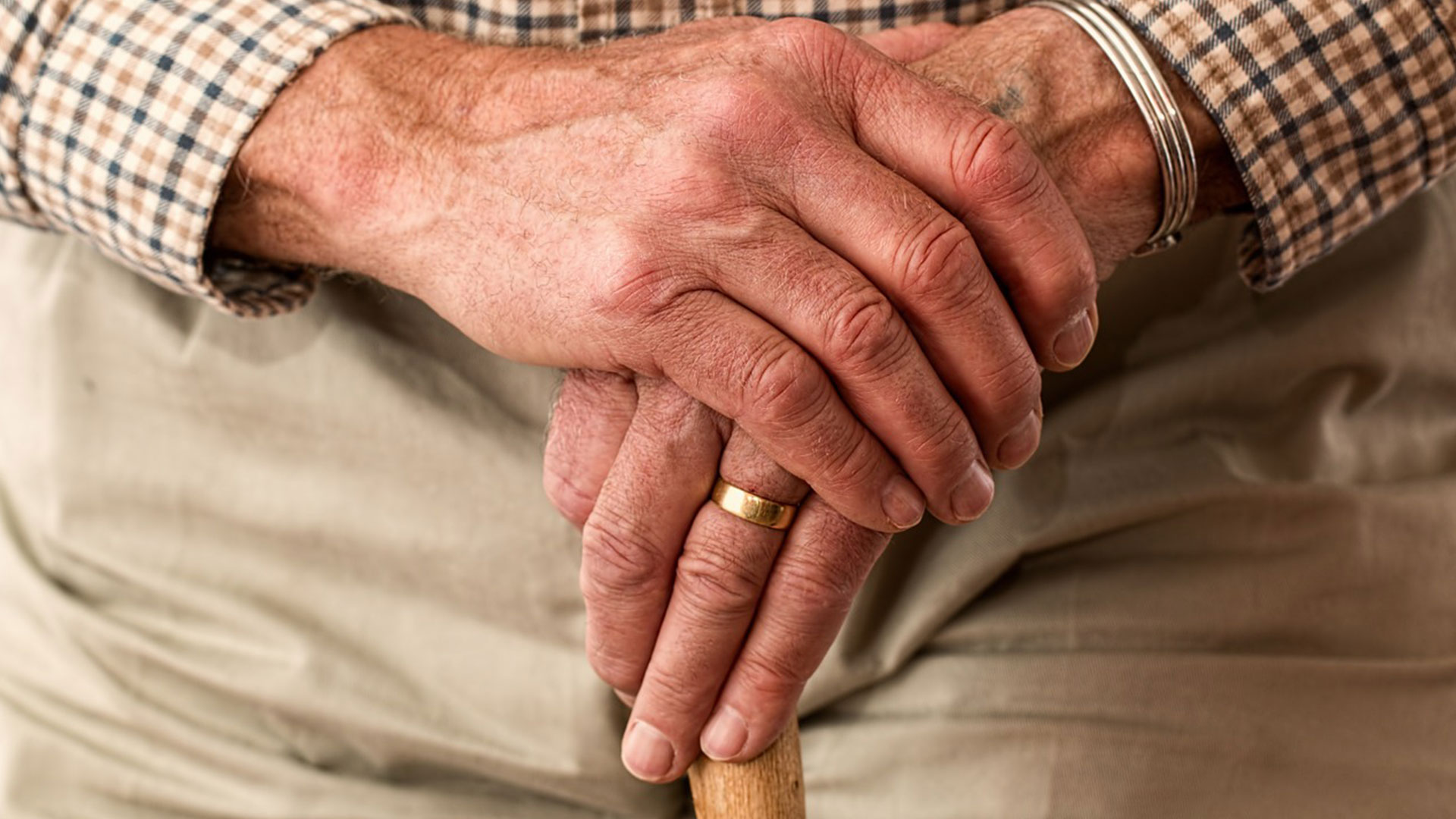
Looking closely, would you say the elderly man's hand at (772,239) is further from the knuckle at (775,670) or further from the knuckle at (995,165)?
the knuckle at (775,670)

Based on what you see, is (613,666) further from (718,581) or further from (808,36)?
(808,36)

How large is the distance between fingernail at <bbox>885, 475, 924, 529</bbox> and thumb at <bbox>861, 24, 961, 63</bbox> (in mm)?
303

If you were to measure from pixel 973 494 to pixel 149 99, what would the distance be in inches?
24.5

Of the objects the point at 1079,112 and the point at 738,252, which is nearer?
the point at 738,252

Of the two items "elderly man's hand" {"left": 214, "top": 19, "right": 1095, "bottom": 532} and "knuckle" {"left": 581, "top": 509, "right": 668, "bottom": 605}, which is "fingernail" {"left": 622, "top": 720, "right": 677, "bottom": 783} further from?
"elderly man's hand" {"left": 214, "top": 19, "right": 1095, "bottom": 532}

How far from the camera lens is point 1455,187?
110 cm

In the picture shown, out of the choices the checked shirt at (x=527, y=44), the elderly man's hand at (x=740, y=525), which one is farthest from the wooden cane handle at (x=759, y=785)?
the checked shirt at (x=527, y=44)

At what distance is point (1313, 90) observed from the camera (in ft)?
2.87

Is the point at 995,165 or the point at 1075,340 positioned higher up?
the point at 995,165

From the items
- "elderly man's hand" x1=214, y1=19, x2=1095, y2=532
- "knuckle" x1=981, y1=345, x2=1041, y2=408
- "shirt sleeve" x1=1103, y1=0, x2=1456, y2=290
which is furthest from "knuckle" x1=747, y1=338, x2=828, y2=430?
"shirt sleeve" x1=1103, y1=0, x2=1456, y2=290

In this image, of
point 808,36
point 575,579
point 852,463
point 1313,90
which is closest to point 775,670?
point 852,463

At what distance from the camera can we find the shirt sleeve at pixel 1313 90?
86 centimetres

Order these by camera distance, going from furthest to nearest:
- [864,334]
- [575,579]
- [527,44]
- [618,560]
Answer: [575,579] → [527,44] → [618,560] → [864,334]

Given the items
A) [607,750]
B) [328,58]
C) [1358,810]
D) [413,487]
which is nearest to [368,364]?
[413,487]
